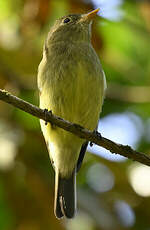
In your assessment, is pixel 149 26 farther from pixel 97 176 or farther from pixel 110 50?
pixel 97 176

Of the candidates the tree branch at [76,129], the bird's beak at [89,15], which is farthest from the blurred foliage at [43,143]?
the tree branch at [76,129]

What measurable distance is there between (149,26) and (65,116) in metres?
1.72

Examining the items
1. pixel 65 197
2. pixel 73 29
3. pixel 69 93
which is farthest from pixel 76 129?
pixel 73 29

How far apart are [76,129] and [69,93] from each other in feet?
2.52

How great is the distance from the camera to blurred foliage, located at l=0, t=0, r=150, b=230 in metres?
5.25

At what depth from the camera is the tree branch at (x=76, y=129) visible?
389 centimetres

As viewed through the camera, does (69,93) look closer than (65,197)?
Yes

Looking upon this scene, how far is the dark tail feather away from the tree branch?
1322 millimetres

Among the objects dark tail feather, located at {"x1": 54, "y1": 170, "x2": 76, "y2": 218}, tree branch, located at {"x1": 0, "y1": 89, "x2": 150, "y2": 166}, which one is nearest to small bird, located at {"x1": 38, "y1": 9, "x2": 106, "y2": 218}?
dark tail feather, located at {"x1": 54, "y1": 170, "x2": 76, "y2": 218}

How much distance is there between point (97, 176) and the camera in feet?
20.3

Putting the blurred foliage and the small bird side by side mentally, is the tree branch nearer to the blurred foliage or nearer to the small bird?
the small bird

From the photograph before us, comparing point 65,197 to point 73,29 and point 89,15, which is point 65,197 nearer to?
point 73,29

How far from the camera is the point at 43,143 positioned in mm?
5656

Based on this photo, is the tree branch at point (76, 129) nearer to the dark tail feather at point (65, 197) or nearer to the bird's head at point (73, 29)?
the dark tail feather at point (65, 197)
